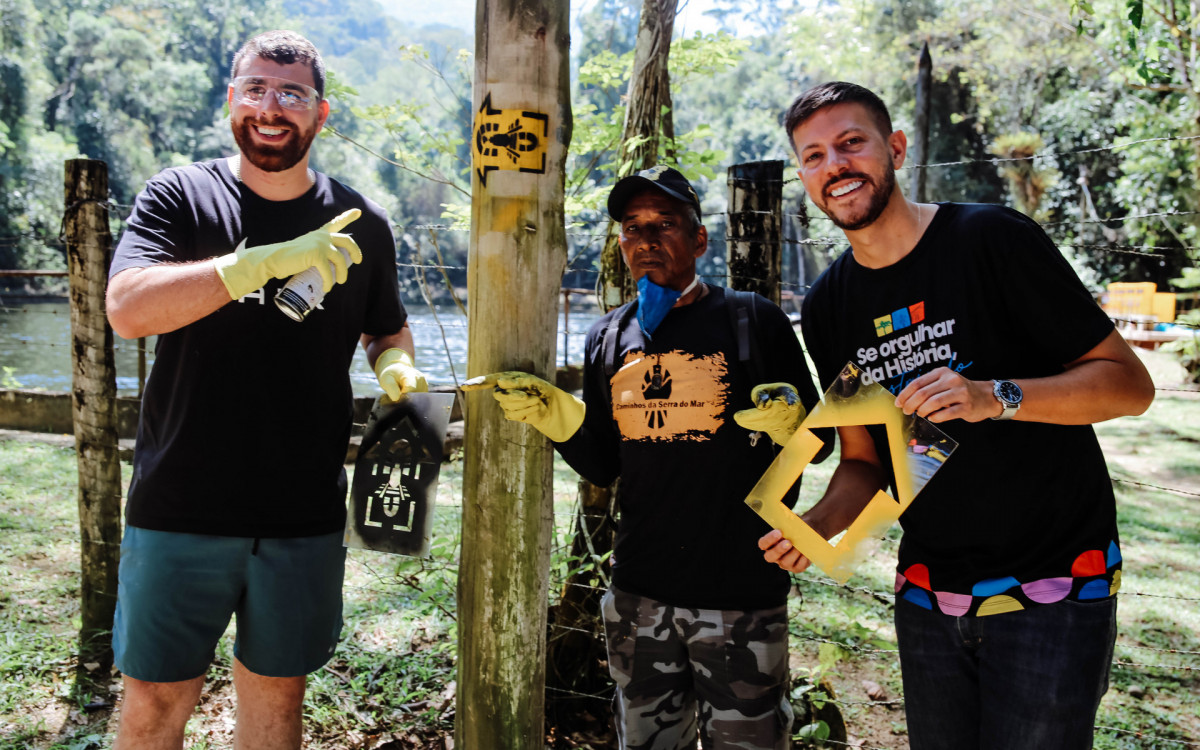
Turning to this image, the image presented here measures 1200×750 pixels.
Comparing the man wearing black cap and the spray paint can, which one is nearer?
the spray paint can

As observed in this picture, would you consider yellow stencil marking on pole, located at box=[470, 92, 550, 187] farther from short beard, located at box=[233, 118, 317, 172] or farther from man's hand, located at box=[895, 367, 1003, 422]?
man's hand, located at box=[895, 367, 1003, 422]

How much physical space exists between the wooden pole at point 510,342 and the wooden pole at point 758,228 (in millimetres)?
1318

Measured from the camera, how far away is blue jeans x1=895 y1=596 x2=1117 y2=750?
1688mm

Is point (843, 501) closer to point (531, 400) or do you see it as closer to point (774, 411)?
point (774, 411)

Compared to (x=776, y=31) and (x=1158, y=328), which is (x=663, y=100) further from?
(x=776, y=31)

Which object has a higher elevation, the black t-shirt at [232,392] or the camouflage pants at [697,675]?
the black t-shirt at [232,392]

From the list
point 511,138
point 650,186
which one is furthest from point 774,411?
point 511,138

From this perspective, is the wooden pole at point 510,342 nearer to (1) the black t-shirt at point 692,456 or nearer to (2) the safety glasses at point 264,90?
(1) the black t-shirt at point 692,456

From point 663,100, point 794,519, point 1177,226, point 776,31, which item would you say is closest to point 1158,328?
point 1177,226

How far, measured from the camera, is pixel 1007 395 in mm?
1617

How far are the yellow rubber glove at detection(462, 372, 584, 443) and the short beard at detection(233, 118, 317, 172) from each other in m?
0.79

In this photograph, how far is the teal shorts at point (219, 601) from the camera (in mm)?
1988

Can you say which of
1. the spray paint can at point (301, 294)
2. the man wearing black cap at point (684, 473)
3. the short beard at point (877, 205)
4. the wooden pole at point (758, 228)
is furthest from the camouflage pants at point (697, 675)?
the wooden pole at point (758, 228)

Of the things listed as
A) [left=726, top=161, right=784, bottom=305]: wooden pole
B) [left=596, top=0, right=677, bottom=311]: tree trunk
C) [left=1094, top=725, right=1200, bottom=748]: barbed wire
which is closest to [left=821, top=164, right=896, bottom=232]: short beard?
[left=726, top=161, right=784, bottom=305]: wooden pole
